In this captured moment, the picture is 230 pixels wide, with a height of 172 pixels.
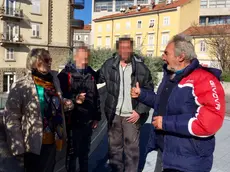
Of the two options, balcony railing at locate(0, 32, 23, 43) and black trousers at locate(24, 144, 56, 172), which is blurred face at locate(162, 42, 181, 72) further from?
balcony railing at locate(0, 32, 23, 43)

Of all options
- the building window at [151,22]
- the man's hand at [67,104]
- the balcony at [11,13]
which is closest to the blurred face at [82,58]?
the man's hand at [67,104]

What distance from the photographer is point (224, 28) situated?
115ft

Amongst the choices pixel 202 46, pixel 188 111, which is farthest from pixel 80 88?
pixel 202 46

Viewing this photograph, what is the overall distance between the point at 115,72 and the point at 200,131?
5.91ft

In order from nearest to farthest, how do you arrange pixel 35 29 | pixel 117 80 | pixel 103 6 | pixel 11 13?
pixel 117 80 < pixel 11 13 < pixel 35 29 < pixel 103 6

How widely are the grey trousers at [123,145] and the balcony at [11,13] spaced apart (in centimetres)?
3373

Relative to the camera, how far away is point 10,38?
34688 mm

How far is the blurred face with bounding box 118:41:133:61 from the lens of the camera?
365 cm

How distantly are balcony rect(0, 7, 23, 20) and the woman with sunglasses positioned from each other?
34169 millimetres

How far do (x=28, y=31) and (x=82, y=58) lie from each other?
116 ft

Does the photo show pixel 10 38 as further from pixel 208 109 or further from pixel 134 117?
pixel 208 109

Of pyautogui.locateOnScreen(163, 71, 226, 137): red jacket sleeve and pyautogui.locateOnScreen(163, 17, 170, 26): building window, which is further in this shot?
pyautogui.locateOnScreen(163, 17, 170, 26): building window

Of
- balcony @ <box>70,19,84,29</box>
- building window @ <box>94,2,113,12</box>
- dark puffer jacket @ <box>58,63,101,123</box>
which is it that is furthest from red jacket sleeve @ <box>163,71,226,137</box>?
building window @ <box>94,2,113,12</box>

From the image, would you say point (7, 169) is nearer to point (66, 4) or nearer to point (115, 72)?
point (115, 72)
